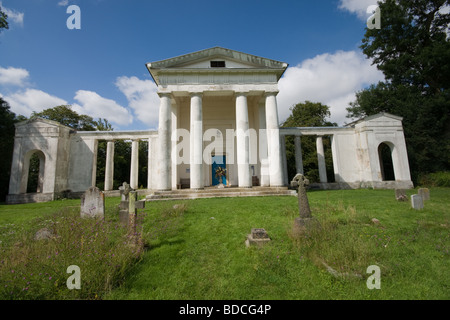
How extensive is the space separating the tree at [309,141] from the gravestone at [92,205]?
935 inches

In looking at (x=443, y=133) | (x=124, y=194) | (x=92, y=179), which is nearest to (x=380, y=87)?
(x=443, y=133)

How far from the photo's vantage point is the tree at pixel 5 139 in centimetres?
1753

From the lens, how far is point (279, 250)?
4.56 m

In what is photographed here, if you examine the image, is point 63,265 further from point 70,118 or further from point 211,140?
point 70,118

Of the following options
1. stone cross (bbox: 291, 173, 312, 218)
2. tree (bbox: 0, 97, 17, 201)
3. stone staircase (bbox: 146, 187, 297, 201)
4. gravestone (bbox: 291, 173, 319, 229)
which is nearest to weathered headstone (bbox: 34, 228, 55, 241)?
gravestone (bbox: 291, 173, 319, 229)

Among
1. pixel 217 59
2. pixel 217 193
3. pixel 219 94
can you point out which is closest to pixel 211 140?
pixel 219 94

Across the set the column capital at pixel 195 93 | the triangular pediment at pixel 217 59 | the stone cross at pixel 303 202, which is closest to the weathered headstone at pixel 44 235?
the stone cross at pixel 303 202

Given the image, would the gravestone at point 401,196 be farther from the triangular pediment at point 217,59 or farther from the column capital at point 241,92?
the triangular pediment at point 217,59

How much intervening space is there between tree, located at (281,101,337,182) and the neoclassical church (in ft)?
25.9

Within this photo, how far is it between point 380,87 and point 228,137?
1846cm

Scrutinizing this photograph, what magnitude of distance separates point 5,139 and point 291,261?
2562 centimetres

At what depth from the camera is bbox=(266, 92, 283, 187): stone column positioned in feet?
45.1

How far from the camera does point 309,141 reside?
28312mm
